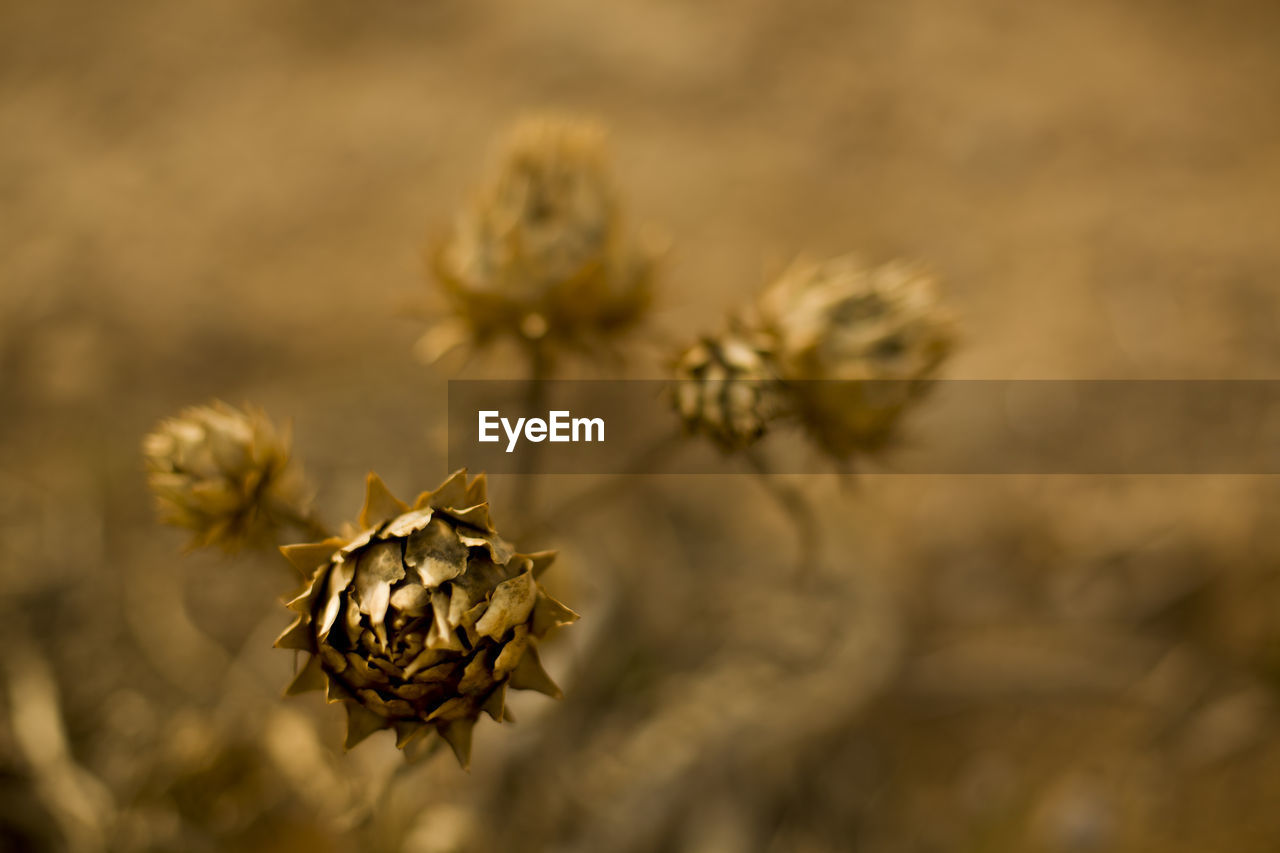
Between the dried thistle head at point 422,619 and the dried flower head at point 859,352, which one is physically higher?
the dried flower head at point 859,352

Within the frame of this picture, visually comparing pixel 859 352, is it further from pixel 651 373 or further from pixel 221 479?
pixel 651 373

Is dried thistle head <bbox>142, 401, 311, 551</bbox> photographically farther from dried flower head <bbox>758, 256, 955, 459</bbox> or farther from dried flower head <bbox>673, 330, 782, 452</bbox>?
dried flower head <bbox>758, 256, 955, 459</bbox>

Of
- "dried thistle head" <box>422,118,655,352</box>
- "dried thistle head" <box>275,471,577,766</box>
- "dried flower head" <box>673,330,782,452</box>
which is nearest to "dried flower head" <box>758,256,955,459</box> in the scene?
"dried flower head" <box>673,330,782,452</box>

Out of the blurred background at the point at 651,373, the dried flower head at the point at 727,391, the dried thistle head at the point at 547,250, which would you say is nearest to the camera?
the dried flower head at the point at 727,391

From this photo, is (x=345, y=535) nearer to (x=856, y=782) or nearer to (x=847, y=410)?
(x=847, y=410)

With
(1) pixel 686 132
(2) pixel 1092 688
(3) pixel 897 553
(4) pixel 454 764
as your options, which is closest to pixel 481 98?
(1) pixel 686 132

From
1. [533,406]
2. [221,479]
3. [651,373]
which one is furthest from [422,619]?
[651,373]

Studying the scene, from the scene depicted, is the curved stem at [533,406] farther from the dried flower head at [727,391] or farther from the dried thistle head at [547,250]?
the dried flower head at [727,391]

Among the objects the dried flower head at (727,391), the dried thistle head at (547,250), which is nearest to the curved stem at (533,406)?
the dried thistle head at (547,250)
